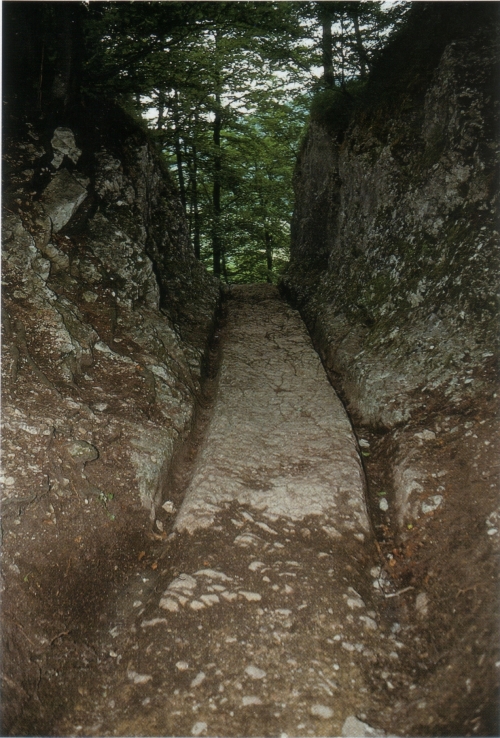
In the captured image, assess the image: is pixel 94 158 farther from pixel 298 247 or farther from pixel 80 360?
pixel 298 247

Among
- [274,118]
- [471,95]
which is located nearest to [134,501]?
[471,95]

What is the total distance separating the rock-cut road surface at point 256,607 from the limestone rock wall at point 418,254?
0.75m

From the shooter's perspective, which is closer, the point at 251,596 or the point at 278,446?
the point at 251,596

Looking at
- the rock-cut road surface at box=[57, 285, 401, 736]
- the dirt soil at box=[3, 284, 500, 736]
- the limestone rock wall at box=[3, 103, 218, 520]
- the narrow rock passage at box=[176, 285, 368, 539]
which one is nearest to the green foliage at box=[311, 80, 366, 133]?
the limestone rock wall at box=[3, 103, 218, 520]

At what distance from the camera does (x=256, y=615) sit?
3.39m

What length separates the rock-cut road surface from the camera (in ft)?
9.32

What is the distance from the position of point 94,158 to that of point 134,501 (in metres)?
5.30

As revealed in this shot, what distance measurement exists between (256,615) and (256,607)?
0.07 m

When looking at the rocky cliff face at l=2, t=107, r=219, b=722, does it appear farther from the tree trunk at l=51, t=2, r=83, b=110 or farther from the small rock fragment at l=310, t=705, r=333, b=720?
the small rock fragment at l=310, t=705, r=333, b=720

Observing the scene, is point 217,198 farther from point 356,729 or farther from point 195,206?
point 356,729

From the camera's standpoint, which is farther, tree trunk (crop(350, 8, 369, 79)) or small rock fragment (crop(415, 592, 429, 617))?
tree trunk (crop(350, 8, 369, 79))

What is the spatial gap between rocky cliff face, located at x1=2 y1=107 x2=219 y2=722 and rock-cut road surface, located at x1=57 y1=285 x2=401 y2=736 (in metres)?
0.42

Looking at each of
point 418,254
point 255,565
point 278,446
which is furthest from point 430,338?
point 255,565

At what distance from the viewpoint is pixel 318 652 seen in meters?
3.15
